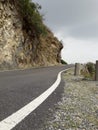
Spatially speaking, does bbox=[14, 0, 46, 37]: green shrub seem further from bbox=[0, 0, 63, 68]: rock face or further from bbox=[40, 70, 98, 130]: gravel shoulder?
bbox=[40, 70, 98, 130]: gravel shoulder

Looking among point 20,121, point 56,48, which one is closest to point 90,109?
point 20,121

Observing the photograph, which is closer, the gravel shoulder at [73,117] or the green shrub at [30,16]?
the gravel shoulder at [73,117]

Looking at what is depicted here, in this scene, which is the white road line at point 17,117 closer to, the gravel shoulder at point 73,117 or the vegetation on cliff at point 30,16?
the gravel shoulder at point 73,117

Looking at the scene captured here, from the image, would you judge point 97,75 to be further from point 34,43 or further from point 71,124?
point 34,43

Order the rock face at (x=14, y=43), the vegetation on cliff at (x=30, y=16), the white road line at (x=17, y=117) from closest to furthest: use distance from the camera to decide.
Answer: the white road line at (x=17, y=117)
the rock face at (x=14, y=43)
the vegetation on cliff at (x=30, y=16)

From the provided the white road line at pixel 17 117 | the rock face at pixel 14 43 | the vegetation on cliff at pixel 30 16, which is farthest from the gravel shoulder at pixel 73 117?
the vegetation on cliff at pixel 30 16

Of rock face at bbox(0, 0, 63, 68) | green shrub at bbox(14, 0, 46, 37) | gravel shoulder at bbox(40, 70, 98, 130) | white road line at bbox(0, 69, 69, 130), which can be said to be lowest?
gravel shoulder at bbox(40, 70, 98, 130)

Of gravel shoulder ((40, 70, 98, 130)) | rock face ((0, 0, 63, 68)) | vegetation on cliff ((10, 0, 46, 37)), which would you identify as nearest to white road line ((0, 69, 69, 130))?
gravel shoulder ((40, 70, 98, 130))

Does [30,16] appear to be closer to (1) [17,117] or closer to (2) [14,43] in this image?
(2) [14,43]

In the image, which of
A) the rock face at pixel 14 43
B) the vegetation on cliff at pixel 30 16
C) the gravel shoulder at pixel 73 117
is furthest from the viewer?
the vegetation on cliff at pixel 30 16

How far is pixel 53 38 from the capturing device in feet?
200

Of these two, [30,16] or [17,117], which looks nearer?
[17,117]

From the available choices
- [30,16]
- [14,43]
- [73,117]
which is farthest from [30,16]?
[73,117]

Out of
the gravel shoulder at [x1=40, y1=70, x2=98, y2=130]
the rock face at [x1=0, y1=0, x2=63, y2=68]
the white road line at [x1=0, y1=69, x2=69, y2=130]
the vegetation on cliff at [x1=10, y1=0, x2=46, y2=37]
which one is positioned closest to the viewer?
the white road line at [x1=0, y1=69, x2=69, y2=130]
